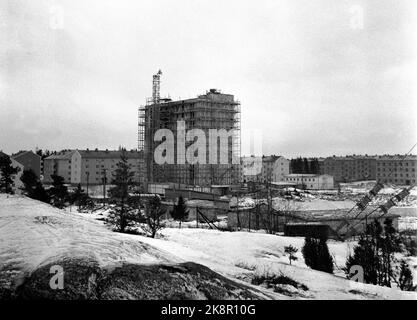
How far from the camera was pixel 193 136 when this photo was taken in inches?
1146

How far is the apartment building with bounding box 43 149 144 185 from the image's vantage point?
93.7ft

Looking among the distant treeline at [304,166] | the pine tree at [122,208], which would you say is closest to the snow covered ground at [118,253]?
the pine tree at [122,208]

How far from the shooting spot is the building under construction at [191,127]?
27938 millimetres

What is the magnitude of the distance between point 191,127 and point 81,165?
10.6 meters

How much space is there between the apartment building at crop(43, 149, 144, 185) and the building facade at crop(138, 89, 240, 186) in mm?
2533

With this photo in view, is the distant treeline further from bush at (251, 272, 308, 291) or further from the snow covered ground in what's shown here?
bush at (251, 272, 308, 291)

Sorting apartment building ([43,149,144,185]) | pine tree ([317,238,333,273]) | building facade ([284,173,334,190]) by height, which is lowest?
pine tree ([317,238,333,273])

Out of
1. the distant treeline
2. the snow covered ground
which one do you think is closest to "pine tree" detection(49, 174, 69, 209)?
the snow covered ground

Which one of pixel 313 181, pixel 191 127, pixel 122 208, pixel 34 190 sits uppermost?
pixel 191 127

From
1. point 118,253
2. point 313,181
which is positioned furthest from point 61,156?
point 313,181

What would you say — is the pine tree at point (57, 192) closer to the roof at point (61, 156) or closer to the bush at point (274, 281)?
the roof at point (61, 156)

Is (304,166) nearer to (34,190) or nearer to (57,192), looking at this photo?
(57,192)

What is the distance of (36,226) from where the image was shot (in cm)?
809
